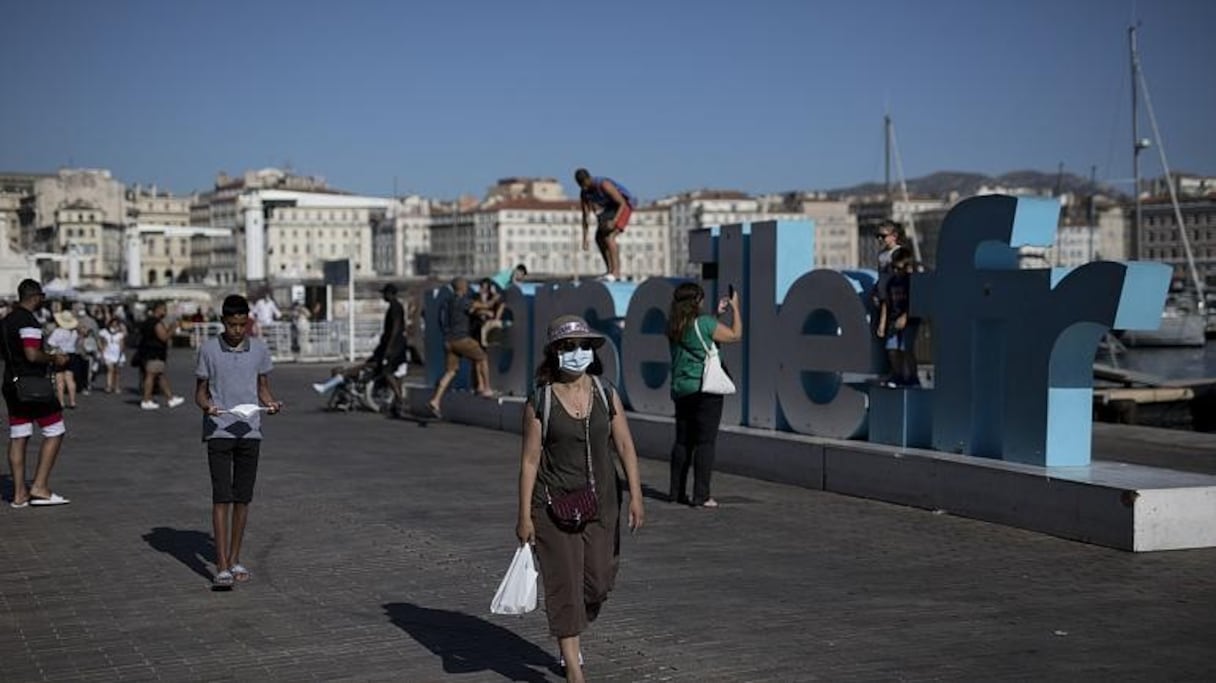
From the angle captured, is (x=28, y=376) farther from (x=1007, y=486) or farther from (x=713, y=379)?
(x=1007, y=486)

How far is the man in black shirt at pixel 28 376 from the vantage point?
12141mm

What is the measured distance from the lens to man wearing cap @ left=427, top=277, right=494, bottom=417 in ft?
65.8

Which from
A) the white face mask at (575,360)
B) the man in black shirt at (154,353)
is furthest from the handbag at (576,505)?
the man in black shirt at (154,353)

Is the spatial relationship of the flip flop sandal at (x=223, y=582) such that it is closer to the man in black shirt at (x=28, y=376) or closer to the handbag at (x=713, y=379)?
the man in black shirt at (x=28, y=376)

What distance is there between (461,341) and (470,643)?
1253 centimetres

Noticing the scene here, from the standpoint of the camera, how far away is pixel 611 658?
736 centimetres

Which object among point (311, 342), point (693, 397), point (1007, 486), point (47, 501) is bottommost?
point (311, 342)

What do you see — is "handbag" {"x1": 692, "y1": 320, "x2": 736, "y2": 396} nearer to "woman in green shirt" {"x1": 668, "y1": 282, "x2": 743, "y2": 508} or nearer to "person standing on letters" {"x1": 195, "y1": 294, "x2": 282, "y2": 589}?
"woman in green shirt" {"x1": 668, "y1": 282, "x2": 743, "y2": 508}

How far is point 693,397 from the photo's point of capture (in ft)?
41.0

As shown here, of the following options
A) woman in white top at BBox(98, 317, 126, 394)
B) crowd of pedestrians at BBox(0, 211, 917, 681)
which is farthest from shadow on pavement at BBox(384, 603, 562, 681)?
woman in white top at BBox(98, 317, 126, 394)

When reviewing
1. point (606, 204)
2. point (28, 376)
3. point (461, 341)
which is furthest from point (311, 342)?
point (28, 376)

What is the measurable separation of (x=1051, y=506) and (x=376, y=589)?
4862mm

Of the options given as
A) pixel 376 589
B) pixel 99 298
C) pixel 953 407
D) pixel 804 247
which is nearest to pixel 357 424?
pixel 804 247

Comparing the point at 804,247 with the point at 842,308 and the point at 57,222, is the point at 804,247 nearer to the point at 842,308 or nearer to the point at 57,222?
the point at 842,308
